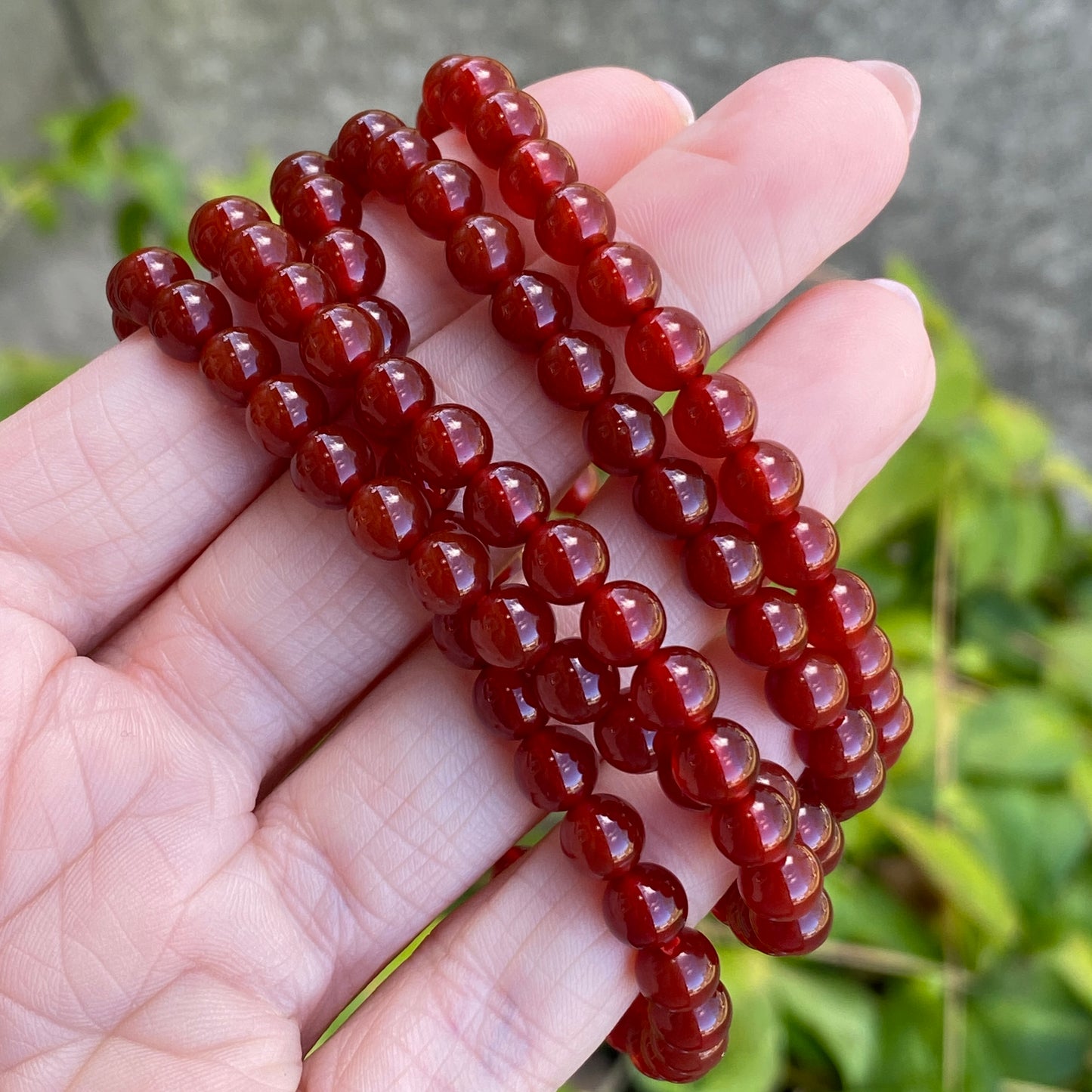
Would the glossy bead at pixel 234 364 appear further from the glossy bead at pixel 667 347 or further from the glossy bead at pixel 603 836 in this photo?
the glossy bead at pixel 603 836

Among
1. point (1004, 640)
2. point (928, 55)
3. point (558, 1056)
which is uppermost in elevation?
point (928, 55)

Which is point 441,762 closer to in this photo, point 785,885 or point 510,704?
point 510,704

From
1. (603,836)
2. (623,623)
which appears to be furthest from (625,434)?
(603,836)

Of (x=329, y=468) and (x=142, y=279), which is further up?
(x=142, y=279)

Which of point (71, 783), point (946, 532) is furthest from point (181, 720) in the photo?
point (946, 532)

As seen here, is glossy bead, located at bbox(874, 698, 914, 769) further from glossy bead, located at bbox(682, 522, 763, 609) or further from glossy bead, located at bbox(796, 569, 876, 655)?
glossy bead, located at bbox(682, 522, 763, 609)

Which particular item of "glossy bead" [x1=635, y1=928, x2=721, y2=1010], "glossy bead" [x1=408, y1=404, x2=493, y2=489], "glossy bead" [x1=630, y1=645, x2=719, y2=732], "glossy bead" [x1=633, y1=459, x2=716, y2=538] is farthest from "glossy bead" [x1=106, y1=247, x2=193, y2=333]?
"glossy bead" [x1=635, y1=928, x2=721, y2=1010]

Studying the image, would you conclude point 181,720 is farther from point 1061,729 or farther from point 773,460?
point 1061,729
